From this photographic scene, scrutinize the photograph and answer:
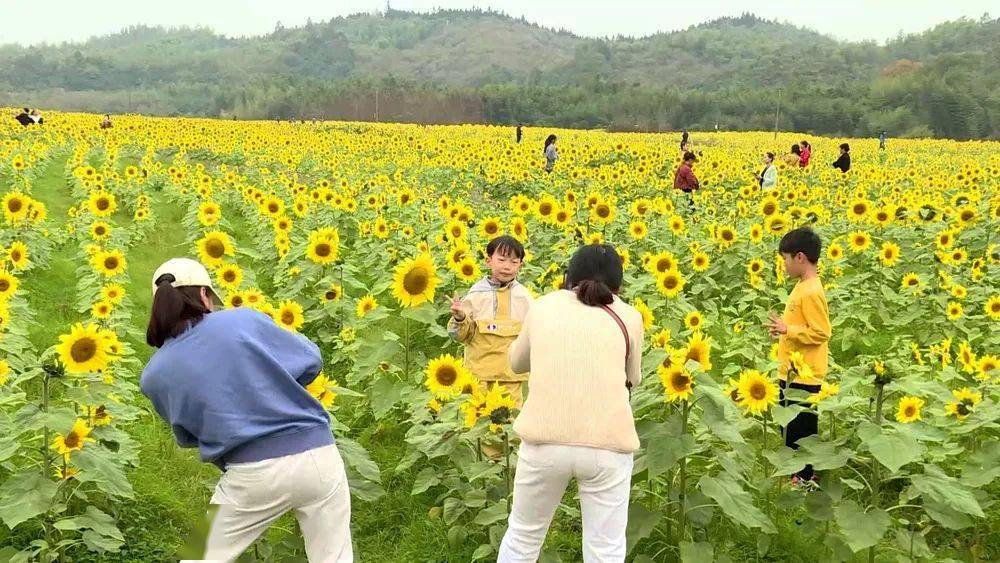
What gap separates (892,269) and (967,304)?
1300 millimetres

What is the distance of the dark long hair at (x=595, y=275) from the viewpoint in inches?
121

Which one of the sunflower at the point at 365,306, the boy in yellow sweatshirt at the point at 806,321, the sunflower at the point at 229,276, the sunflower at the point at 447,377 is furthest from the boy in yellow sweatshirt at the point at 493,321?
the sunflower at the point at 229,276

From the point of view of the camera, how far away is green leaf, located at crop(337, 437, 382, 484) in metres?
3.63

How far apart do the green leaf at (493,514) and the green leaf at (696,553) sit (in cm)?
87

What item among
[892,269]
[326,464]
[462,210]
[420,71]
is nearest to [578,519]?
[326,464]

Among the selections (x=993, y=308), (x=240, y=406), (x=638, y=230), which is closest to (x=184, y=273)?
(x=240, y=406)

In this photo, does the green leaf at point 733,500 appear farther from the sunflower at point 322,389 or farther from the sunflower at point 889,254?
the sunflower at point 889,254

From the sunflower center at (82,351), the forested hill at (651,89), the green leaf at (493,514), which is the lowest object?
the green leaf at (493,514)

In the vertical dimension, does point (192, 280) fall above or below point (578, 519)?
above

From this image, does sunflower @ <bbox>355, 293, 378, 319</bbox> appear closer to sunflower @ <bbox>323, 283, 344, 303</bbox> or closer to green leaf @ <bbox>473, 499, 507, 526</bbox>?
sunflower @ <bbox>323, 283, 344, 303</bbox>

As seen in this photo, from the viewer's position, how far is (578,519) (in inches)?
180

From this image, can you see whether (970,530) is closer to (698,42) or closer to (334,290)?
(334,290)

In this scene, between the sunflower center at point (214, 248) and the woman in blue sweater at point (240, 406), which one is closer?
the woman in blue sweater at point (240, 406)

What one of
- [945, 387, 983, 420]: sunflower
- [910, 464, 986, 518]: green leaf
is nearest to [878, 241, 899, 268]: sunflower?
[945, 387, 983, 420]: sunflower
